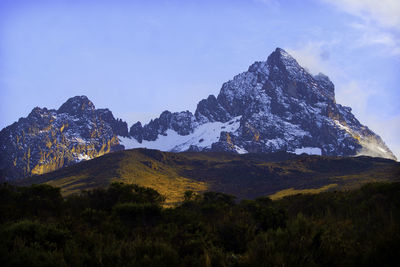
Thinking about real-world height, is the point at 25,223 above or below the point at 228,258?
above

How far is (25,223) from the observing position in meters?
27.8

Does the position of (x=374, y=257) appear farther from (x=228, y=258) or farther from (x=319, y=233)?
(x=228, y=258)

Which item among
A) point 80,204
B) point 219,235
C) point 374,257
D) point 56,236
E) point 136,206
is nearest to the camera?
point 374,257

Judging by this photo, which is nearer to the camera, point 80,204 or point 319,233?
point 319,233

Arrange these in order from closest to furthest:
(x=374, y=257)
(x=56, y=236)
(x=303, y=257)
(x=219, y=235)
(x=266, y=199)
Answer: (x=374, y=257), (x=303, y=257), (x=56, y=236), (x=219, y=235), (x=266, y=199)

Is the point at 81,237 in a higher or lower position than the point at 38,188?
lower

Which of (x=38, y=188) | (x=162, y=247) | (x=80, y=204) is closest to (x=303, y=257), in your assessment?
(x=162, y=247)

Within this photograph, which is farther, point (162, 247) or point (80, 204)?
point (80, 204)

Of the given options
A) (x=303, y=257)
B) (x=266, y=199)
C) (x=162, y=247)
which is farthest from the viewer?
(x=266, y=199)

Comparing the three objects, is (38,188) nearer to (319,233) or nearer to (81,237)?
(81,237)

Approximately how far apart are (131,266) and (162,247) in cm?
271

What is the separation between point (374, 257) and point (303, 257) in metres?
3.10

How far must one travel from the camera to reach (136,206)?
46219mm

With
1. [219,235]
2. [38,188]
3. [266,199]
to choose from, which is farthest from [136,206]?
[266,199]
